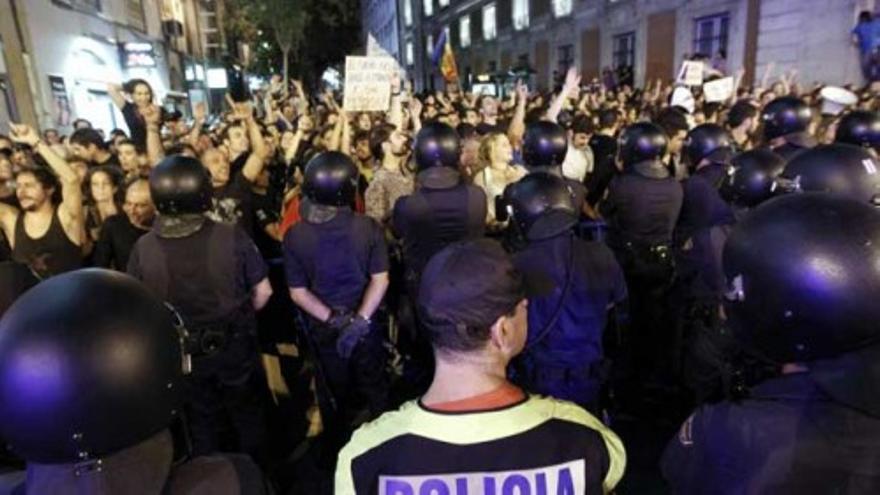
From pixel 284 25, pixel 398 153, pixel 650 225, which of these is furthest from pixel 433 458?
pixel 284 25

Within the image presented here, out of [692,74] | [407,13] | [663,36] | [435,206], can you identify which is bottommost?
[435,206]

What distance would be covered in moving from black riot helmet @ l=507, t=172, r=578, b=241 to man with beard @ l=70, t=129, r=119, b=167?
14.8ft

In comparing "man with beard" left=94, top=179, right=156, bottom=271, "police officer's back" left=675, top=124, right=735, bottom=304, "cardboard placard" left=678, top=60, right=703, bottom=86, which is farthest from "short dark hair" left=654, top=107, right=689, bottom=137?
Result: "man with beard" left=94, top=179, right=156, bottom=271

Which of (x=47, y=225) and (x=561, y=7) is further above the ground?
(x=561, y=7)

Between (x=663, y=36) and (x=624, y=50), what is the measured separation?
301 centimetres

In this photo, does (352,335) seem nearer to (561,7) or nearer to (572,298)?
(572,298)

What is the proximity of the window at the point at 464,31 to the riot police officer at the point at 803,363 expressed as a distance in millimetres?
45460

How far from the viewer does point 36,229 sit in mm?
4160

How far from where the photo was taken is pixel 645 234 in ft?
15.5

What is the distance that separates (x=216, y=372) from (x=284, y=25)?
37.0 m

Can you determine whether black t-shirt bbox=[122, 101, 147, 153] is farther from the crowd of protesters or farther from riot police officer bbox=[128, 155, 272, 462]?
riot police officer bbox=[128, 155, 272, 462]

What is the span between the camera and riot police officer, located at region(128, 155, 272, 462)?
11.1ft

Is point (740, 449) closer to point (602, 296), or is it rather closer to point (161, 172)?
point (602, 296)

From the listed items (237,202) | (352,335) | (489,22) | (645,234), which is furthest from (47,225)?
(489,22)
